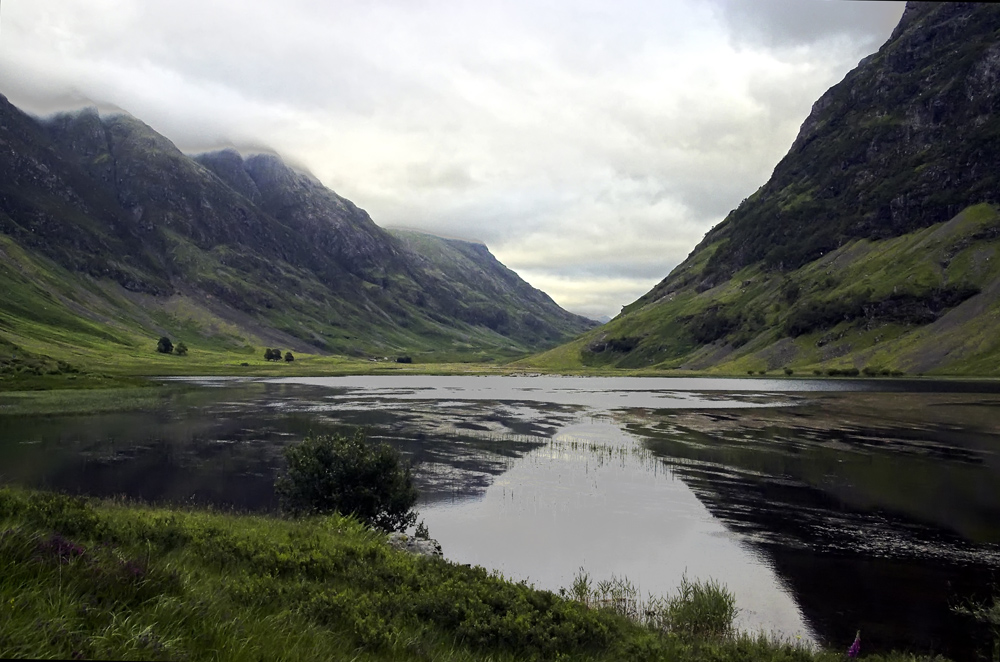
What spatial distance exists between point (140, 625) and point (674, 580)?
2845 cm

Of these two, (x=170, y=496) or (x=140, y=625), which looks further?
(x=170, y=496)

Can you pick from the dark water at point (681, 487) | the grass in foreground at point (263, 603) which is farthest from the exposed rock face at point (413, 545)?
the dark water at point (681, 487)

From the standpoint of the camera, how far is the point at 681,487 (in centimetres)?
5206

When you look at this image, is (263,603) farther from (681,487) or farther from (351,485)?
(681,487)

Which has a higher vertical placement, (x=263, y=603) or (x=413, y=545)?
(x=263, y=603)

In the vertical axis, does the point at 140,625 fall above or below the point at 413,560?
above

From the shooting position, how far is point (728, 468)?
195 ft

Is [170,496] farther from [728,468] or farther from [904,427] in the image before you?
[904,427]

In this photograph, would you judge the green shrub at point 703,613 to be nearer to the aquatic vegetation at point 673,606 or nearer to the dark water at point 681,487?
the aquatic vegetation at point 673,606

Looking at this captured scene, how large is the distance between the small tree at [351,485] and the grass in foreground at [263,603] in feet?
38.8

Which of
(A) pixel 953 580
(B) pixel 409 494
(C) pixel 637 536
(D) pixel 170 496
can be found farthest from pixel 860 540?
(D) pixel 170 496

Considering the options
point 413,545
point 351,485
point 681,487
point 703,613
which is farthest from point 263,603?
point 681,487

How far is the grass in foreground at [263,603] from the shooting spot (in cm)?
782

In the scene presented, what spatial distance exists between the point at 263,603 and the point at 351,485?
23.5 meters
